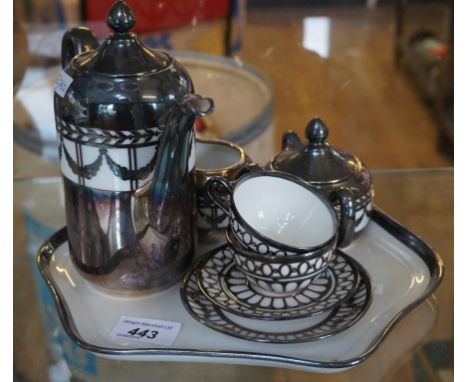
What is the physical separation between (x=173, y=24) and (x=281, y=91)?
34 centimetres

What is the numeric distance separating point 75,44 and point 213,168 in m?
0.19

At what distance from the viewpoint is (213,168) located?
2.29 feet

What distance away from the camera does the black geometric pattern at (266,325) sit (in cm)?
53

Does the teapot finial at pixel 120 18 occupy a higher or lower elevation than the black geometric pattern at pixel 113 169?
higher

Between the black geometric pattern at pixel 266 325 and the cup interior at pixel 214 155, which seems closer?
the black geometric pattern at pixel 266 325

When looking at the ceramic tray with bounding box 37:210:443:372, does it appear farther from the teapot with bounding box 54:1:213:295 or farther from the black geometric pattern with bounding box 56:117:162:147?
the black geometric pattern with bounding box 56:117:162:147

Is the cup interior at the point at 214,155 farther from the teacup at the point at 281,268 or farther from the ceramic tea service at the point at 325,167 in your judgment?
the teacup at the point at 281,268

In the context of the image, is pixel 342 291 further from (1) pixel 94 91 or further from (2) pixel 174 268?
(1) pixel 94 91

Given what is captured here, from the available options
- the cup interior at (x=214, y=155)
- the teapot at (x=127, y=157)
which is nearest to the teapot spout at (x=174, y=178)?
the teapot at (x=127, y=157)

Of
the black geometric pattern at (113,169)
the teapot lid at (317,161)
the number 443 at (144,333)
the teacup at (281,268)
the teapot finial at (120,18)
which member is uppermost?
the teapot finial at (120,18)

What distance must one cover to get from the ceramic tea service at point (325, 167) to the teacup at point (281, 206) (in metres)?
0.02

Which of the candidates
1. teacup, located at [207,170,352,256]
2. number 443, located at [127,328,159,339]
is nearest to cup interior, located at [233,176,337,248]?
teacup, located at [207,170,352,256]

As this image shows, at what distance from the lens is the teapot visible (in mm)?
536

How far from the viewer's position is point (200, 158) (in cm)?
71
